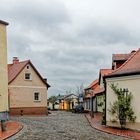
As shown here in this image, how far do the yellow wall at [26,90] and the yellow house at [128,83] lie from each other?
855 inches

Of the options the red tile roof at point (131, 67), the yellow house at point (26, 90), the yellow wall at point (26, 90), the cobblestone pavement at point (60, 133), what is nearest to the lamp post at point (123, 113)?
the red tile roof at point (131, 67)

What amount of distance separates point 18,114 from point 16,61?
8956 millimetres

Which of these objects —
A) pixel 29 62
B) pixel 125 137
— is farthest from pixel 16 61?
pixel 125 137

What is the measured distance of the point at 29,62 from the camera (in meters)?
47.4

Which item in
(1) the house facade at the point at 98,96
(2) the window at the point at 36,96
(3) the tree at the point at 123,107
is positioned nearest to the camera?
(3) the tree at the point at 123,107

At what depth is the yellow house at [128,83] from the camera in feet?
75.8

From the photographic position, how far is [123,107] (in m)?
23.5

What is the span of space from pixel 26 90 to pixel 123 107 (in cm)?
2531

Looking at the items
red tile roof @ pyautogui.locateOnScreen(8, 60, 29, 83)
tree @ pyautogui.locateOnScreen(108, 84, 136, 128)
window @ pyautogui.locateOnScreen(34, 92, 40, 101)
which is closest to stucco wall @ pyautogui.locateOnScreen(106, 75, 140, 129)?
tree @ pyautogui.locateOnScreen(108, 84, 136, 128)

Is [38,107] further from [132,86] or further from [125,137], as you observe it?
[125,137]

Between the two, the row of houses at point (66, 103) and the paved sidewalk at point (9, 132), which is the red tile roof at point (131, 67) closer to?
the paved sidewalk at point (9, 132)

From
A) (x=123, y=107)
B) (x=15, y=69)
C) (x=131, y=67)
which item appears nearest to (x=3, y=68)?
(x=131, y=67)

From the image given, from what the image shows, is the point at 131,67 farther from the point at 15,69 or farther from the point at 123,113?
the point at 15,69

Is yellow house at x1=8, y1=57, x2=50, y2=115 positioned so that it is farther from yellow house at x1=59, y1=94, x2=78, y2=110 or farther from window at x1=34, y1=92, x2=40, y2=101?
yellow house at x1=59, y1=94, x2=78, y2=110
